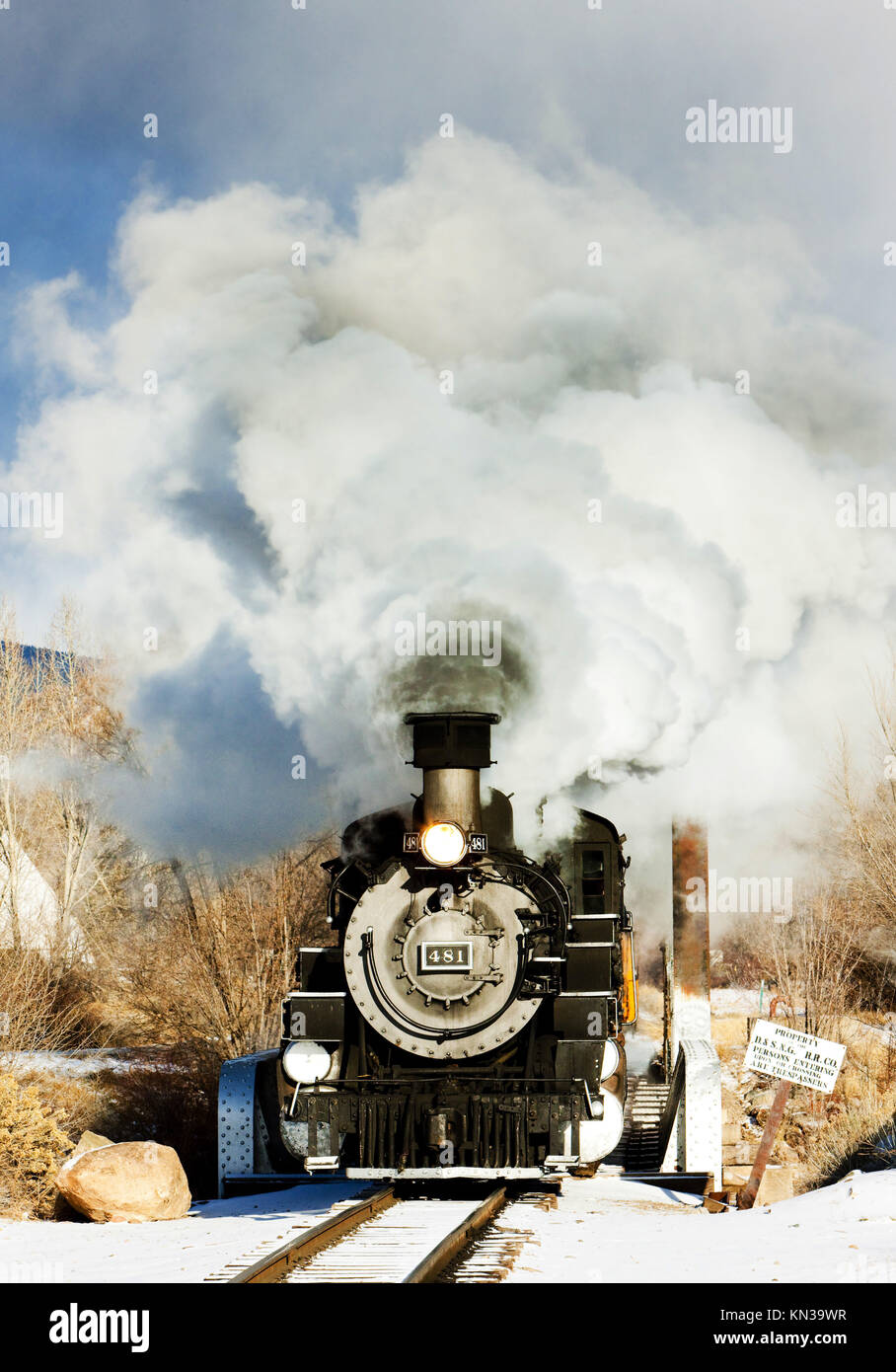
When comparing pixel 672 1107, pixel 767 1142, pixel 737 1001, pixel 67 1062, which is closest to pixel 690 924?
pixel 672 1107

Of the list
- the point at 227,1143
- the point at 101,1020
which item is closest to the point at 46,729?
the point at 101,1020

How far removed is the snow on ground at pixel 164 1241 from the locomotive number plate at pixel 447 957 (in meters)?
1.90

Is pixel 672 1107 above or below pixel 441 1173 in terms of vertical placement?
below

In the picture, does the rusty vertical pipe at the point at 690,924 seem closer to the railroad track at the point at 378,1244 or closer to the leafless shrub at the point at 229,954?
the railroad track at the point at 378,1244

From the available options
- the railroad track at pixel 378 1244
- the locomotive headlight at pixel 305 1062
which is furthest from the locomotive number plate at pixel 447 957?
the railroad track at pixel 378 1244

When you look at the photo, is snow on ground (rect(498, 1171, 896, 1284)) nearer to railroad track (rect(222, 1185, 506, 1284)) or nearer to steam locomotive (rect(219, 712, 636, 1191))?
railroad track (rect(222, 1185, 506, 1284))

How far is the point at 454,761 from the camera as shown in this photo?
1017cm

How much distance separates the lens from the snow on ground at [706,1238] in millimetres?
7359

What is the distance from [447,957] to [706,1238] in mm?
2547

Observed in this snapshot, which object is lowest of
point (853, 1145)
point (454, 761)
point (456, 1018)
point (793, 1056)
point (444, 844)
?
point (853, 1145)

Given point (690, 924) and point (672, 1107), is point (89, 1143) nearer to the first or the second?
point (672, 1107)

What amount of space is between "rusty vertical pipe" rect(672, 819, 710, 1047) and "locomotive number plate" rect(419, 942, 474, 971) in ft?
20.0

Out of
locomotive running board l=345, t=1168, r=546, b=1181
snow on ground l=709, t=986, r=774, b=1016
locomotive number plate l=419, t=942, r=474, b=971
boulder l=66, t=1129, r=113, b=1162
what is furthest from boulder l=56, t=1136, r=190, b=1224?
snow on ground l=709, t=986, r=774, b=1016
